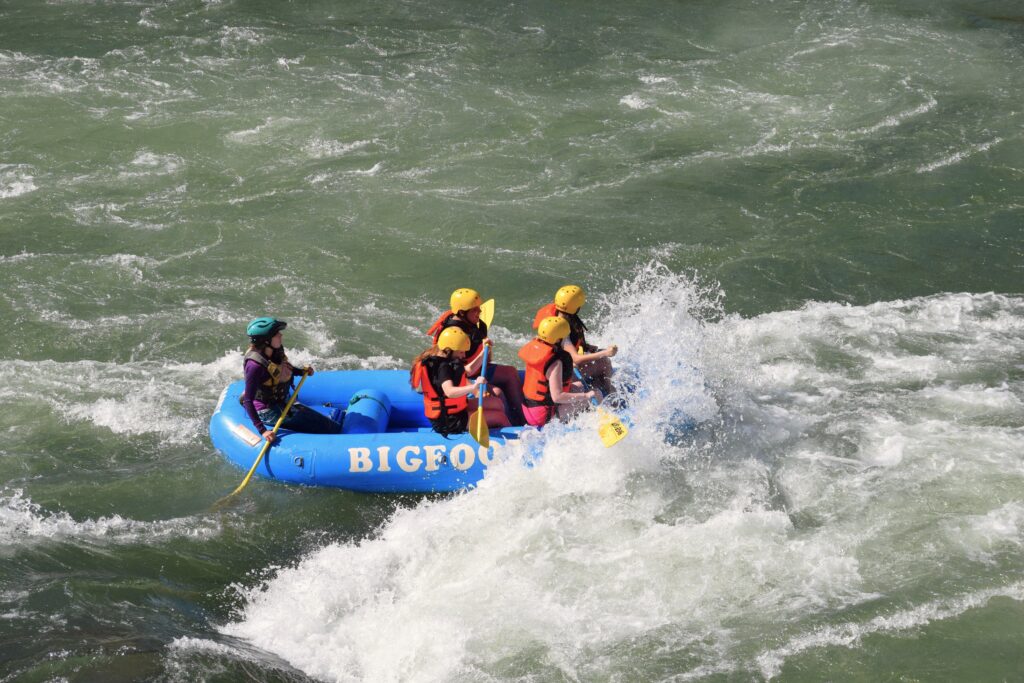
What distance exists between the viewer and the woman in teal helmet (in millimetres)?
8016

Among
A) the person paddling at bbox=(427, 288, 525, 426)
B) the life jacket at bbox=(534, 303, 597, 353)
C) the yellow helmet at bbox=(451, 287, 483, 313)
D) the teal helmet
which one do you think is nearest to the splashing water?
the life jacket at bbox=(534, 303, 597, 353)

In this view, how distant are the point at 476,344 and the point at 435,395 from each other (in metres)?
0.65

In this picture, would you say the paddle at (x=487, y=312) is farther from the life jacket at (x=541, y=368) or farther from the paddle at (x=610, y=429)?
the paddle at (x=610, y=429)

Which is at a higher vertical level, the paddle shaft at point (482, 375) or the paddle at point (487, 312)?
the paddle at point (487, 312)

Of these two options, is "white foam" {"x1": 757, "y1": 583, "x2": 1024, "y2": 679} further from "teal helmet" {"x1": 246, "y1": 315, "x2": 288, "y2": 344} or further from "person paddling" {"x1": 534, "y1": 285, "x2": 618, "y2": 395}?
"teal helmet" {"x1": 246, "y1": 315, "x2": 288, "y2": 344}

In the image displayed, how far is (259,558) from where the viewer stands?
24.7 ft

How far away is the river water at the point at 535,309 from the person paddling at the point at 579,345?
1.25ft

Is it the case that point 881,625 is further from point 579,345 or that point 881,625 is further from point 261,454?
point 261,454

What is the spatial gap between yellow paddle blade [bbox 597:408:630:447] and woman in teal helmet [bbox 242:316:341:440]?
2.17 m

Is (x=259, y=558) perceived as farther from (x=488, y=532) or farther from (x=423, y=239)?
(x=423, y=239)

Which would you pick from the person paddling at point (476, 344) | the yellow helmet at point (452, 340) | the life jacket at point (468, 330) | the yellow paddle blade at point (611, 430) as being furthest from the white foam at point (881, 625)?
the life jacket at point (468, 330)

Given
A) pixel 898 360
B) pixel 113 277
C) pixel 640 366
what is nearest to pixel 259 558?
pixel 640 366

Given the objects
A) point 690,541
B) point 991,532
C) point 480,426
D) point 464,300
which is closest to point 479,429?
point 480,426

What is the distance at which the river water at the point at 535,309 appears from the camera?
22.4 feet
